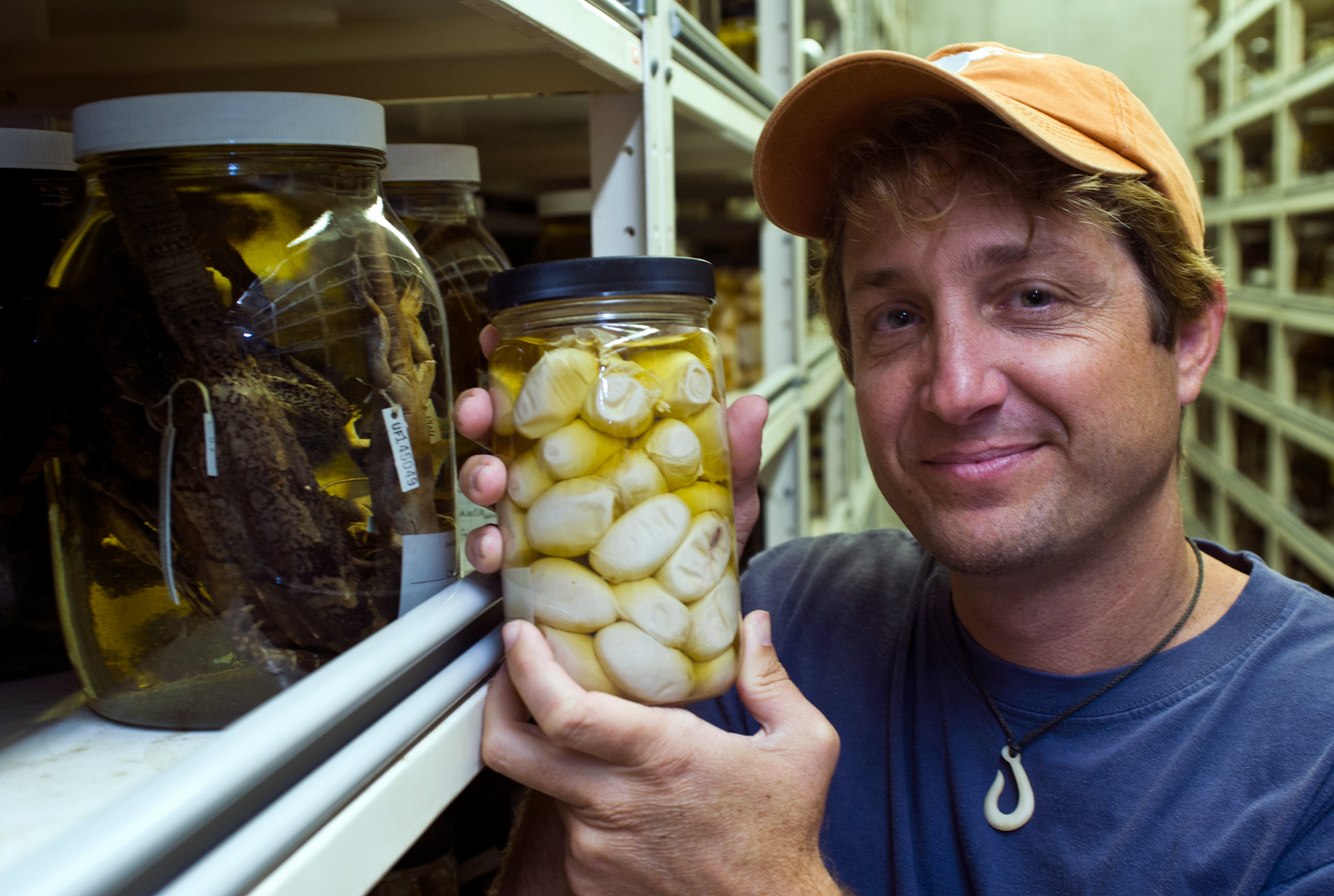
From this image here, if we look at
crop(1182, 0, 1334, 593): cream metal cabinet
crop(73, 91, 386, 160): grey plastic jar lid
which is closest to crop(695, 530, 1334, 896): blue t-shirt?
crop(73, 91, 386, 160): grey plastic jar lid

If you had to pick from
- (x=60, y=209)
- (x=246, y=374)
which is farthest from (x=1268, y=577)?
(x=60, y=209)

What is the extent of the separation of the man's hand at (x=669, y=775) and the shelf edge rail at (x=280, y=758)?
4cm

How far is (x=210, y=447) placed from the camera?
44 cm

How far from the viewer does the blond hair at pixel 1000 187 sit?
0.84m

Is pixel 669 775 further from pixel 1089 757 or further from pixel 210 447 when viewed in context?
pixel 1089 757

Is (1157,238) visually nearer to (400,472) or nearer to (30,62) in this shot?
(400,472)

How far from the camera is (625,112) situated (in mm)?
822

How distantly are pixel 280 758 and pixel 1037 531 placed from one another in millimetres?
730

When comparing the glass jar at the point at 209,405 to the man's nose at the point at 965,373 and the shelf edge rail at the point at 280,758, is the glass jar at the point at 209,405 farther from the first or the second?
the man's nose at the point at 965,373

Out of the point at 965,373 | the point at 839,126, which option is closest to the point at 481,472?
the point at 965,373

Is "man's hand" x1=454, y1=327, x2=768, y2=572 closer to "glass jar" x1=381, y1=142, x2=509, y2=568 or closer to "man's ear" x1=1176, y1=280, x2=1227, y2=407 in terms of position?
"glass jar" x1=381, y1=142, x2=509, y2=568

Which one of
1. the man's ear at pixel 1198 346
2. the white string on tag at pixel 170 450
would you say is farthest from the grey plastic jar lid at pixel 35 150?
the man's ear at pixel 1198 346

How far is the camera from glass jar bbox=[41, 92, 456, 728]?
0.44 meters

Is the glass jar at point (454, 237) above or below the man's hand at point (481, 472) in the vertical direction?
above
